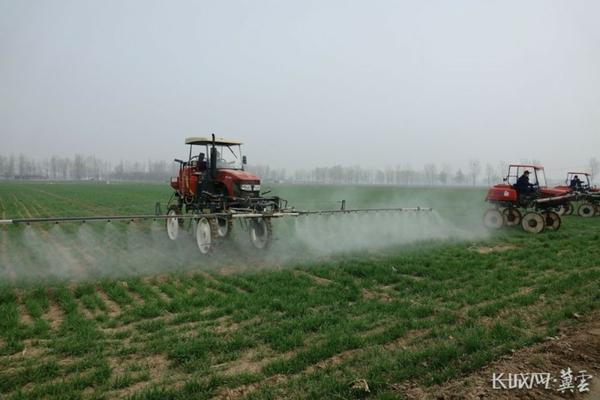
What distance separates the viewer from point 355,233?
13.2m

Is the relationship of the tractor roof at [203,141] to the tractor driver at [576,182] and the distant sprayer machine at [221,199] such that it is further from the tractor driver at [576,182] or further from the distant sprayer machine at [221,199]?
the tractor driver at [576,182]

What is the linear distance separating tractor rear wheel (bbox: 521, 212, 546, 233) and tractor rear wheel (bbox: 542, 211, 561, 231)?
759 mm

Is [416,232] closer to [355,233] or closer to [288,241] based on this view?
[355,233]

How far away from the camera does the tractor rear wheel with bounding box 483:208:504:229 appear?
16.3 m

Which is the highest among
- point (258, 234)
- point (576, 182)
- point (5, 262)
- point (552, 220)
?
point (576, 182)

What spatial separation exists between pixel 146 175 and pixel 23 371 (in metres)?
157

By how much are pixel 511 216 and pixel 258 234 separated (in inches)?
423

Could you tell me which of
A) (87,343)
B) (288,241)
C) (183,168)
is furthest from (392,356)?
(183,168)

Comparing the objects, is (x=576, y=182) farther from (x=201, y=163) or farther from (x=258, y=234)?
(x=201, y=163)

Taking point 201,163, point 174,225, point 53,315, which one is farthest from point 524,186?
point 53,315

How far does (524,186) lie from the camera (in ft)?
52.5

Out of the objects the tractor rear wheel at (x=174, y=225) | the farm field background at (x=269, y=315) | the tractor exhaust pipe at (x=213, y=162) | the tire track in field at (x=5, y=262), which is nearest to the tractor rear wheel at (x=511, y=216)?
the farm field background at (x=269, y=315)

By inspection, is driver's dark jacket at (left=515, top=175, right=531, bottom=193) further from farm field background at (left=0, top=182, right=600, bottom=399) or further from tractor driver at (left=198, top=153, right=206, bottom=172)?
tractor driver at (left=198, top=153, right=206, bottom=172)

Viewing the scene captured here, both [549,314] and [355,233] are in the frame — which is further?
[355,233]
